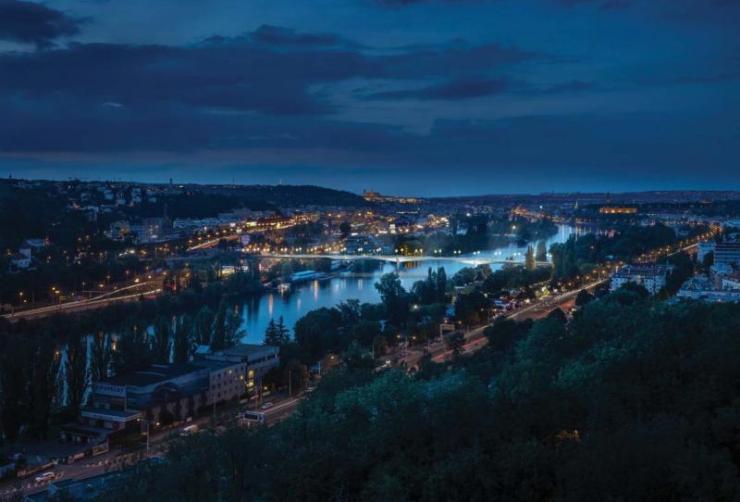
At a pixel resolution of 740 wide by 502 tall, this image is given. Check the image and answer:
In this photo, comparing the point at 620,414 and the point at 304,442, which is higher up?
the point at 620,414

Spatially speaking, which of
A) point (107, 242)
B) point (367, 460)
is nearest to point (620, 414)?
point (367, 460)

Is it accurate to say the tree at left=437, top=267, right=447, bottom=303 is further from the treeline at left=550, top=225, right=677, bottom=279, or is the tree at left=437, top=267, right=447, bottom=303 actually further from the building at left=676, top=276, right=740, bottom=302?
the building at left=676, top=276, right=740, bottom=302

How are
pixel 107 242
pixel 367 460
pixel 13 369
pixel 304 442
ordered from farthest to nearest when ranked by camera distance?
pixel 107 242 → pixel 13 369 → pixel 304 442 → pixel 367 460

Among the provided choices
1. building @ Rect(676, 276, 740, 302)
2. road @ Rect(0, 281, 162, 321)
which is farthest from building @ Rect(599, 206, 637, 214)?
road @ Rect(0, 281, 162, 321)

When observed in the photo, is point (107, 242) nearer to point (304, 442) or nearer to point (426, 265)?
point (426, 265)

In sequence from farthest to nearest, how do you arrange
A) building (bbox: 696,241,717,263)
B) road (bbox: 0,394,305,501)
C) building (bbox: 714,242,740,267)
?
building (bbox: 696,241,717,263), building (bbox: 714,242,740,267), road (bbox: 0,394,305,501)

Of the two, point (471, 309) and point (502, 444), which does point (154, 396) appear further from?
point (471, 309)

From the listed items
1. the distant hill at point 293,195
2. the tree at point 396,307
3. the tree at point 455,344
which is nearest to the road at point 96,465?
the tree at point 455,344
